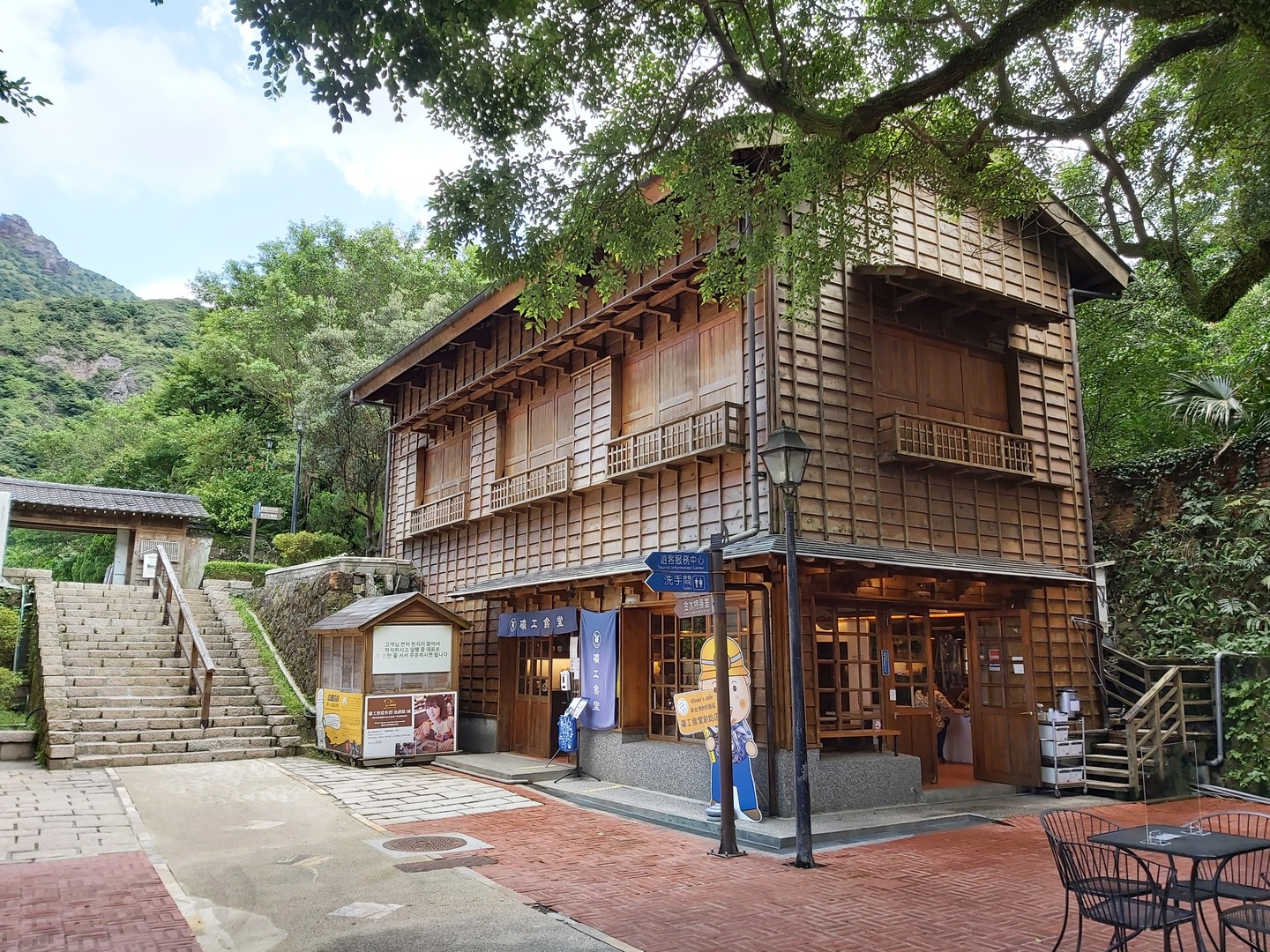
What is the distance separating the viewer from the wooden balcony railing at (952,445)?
37.9 ft

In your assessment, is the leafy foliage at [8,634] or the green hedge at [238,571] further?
the green hedge at [238,571]

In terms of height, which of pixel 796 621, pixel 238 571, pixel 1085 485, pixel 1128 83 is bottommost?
pixel 796 621

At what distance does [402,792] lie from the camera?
12.2 meters

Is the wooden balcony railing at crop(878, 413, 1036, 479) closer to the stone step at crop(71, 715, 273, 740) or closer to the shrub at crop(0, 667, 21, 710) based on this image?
the stone step at crop(71, 715, 273, 740)

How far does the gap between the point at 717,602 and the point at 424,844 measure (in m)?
4.01

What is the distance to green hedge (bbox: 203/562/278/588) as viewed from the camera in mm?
25828

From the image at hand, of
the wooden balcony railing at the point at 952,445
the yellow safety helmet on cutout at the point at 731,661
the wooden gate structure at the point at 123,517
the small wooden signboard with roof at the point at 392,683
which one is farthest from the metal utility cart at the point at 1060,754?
the wooden gate structure at the point at 123,517

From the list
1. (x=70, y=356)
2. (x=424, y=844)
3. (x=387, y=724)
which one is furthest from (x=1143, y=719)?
(x=70, y=356)

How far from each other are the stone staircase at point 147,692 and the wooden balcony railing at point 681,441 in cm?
798

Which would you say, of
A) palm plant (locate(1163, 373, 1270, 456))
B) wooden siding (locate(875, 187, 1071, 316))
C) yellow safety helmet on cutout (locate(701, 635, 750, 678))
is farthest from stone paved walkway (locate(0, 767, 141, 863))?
palm plant (locate(1163, 373, 1270, 456))

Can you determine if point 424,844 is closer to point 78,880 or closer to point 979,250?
point 78,880

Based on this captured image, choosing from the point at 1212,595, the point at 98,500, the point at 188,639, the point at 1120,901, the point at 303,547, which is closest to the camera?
the point at 1120,901

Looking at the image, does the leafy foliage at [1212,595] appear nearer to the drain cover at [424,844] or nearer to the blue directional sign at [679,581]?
the blue directional sign at [679,581]

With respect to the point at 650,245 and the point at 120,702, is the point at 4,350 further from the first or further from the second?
the point at 650,245
